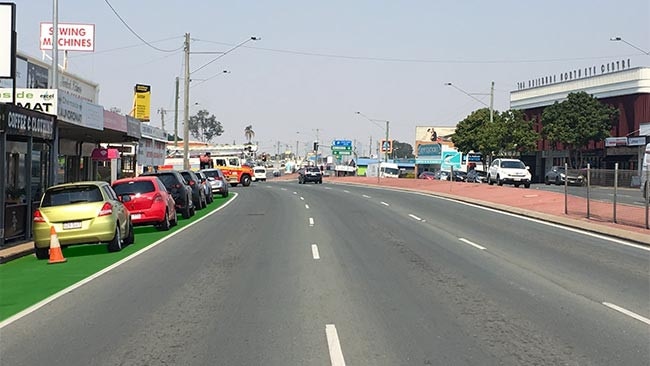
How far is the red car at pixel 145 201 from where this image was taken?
21.0m

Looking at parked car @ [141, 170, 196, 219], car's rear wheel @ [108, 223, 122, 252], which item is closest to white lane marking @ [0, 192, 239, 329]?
car's rear wheel @ [108, 223, 122, 252]

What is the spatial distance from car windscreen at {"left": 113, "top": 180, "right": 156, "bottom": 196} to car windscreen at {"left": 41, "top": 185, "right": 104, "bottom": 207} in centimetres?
509

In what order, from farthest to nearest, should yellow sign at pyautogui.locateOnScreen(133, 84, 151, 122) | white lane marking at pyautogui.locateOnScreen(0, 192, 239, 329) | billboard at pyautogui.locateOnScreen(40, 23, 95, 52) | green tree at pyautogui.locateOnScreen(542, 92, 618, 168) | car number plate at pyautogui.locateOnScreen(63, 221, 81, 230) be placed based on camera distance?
green tree at pyautogui.locateOnScreen(542, 92, 618, 168) < yellow sign at pyautogui.locateOnScreen(133, 84, 151, 122) < billboard at pyautogui.locateOnScreen(40, 23, 95, 52) < car number plate at pyautogui.locateOnScreen(63, 221, 81, 230) < white lane marking at pyautogui.locateOnScreen(0, 192, 239, 329)

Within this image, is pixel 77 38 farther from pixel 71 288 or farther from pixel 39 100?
pixel 71 288

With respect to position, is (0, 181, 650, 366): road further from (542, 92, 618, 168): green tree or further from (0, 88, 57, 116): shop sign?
(542, 92, 618, 168): green tree

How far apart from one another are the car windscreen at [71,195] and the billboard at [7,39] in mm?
4551

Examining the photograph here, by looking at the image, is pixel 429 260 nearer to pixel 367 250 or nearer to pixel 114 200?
pixel 367 250

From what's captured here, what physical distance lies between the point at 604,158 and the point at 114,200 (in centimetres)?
6017

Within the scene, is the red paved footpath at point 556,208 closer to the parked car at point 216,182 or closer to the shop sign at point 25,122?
the parked car at point 216,182

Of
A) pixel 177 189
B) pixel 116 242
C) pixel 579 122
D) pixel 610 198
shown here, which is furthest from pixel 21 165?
pixel 579 122

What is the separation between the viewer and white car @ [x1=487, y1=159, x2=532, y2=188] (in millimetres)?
47344

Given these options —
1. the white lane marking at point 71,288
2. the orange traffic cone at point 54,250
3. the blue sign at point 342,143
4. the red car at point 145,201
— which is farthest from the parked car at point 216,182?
the blue sign at point 342,143

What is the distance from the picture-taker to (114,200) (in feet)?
55.2

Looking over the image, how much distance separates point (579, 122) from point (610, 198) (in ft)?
141
